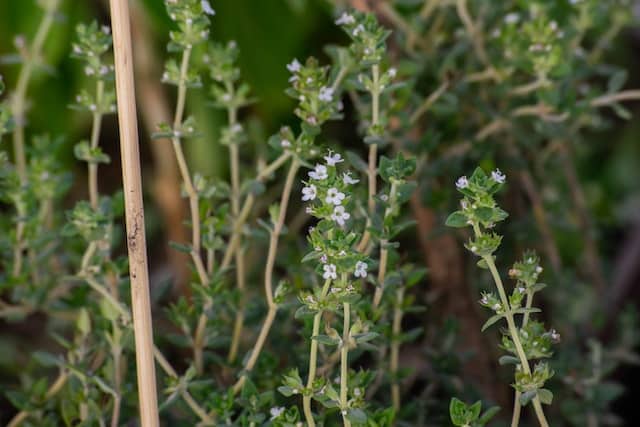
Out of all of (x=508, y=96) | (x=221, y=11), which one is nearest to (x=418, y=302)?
(x=508, y=96)

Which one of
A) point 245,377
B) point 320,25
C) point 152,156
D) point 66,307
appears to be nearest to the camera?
point 245,377

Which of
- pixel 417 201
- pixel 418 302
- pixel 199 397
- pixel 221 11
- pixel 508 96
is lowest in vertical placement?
pixel 199 397

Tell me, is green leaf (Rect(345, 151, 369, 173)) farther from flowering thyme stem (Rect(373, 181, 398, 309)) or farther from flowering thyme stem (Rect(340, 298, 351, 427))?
flowering thyme stem (Rect(340, 298, 351, 427))

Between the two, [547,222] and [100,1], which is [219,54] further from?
[100,1]

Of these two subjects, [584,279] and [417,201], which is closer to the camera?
[417,201]

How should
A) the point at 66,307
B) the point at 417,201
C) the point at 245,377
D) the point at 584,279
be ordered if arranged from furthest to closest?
the point at 584,279
the point at 417,201
the point at 66,307
the point at 245,377

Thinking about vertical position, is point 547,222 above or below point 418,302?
above
